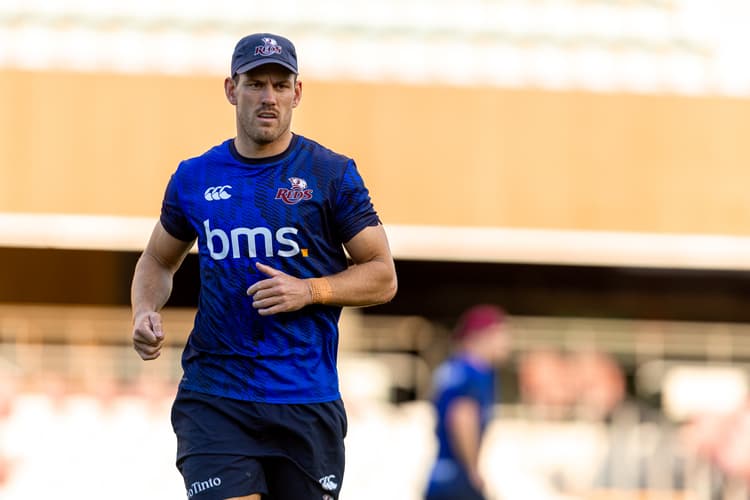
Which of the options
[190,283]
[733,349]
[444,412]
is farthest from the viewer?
[190,283]

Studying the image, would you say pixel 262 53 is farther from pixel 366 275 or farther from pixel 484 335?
pixel 484 335

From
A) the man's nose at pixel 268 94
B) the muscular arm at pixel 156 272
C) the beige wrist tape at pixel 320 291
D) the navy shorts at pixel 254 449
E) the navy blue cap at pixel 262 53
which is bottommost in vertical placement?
the navy shorts at pixel 254 449

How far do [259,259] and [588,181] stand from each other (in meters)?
11.4

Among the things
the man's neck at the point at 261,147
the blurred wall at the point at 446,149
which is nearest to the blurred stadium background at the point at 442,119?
the blurred wall at the point at 446,149

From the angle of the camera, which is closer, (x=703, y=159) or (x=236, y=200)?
(x=236, y=200)

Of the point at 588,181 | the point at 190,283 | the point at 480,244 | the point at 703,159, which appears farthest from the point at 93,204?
the point at 703,159

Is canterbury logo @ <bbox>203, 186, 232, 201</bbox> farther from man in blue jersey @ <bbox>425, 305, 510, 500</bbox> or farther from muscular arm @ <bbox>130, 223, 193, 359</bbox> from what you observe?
man in blue jersey @ <bbox>425, 305, 510, 500</bbox>

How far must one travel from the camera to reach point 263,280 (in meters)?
4.83

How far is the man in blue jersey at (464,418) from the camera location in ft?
31.6

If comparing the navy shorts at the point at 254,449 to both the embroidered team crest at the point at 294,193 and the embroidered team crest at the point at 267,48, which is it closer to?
the embroidered team crest at the point at 294,193

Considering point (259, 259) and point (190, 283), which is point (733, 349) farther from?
point (259, 259)

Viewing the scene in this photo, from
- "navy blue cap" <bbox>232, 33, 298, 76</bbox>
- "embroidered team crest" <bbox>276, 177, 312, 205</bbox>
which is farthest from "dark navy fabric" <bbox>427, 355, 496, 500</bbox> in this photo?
"navy blue cap" <bbox>232, 33, 298, 76</bbox>

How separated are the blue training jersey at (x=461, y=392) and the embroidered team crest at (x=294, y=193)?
4.94 m

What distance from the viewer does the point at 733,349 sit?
1453cm
